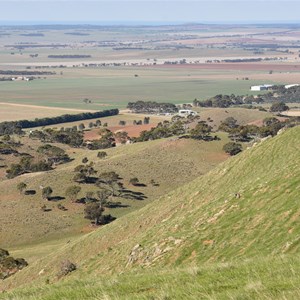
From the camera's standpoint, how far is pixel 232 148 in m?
93.2

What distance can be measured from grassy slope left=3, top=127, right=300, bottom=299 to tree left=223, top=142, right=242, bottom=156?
3956 cm

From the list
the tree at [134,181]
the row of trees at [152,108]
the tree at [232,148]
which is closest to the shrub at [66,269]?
the tree at [134,181]

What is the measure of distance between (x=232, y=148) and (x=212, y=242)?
64.4m

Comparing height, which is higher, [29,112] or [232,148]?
[232,148]

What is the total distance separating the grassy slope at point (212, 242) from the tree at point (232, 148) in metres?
39.6

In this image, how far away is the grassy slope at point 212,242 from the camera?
1563cm

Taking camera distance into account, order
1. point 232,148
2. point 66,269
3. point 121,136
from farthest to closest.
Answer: point 121,136 < point 232,148 < point 66,269

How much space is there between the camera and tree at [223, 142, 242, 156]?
303 ft

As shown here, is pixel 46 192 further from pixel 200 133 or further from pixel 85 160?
pixel 200 133

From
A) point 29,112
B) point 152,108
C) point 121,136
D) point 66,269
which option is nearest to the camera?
point 66,269

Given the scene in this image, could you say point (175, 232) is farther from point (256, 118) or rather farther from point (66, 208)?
point (256, 118)

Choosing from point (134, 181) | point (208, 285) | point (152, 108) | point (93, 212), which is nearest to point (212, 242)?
point (208, 285)

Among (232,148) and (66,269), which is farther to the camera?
(232,148)

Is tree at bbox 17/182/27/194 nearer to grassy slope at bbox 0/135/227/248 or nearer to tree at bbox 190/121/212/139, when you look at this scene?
grassy slope at bbox 0/135/227/248
